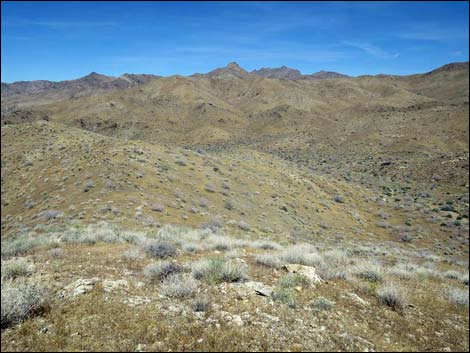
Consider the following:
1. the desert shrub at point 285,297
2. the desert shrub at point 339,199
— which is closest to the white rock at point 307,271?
the desert shrub at point 285,297

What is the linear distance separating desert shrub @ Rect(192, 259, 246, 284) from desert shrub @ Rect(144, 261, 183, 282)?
17.6 inches

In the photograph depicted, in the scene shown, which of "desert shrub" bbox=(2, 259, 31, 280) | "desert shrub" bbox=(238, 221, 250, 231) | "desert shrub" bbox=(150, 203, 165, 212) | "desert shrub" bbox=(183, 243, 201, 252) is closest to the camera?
"desert shrub" bbox=(2, 259, 31, 280)

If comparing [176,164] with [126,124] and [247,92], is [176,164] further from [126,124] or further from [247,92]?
[247,92]

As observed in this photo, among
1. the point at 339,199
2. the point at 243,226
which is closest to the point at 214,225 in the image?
the point at 243,226

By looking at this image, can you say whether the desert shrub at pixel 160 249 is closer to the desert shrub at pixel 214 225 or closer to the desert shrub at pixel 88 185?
the desert shrub at pixel 214 225

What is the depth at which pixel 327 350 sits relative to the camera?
4.16 meters

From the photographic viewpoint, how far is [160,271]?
6.52 m

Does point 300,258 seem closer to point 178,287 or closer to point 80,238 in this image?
point 178,287

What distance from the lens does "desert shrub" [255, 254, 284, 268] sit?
7887 millimetres

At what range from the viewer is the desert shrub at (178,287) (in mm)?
5527

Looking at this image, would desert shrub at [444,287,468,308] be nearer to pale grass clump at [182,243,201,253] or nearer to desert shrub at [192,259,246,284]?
desert shrub at [192,259,246,284]

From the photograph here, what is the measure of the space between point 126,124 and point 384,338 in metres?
83.0

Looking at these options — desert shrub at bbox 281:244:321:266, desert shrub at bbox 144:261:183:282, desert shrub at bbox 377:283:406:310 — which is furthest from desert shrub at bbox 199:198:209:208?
desert shrub at bbox 377:283:406:310

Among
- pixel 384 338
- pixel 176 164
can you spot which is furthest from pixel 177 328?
pixel 176 164
